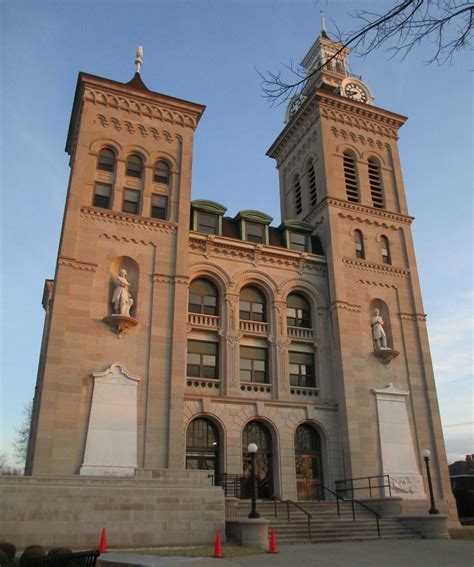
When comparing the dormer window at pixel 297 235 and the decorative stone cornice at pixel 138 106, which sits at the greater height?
the decorative stone cornice at pixel 138 106

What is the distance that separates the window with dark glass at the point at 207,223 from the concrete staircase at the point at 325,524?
51.0ft

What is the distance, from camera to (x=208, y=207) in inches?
1287

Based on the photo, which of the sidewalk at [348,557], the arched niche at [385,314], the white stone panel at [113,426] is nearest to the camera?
the sidewalk at [348,557]

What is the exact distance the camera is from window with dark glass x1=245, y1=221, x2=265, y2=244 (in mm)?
33438

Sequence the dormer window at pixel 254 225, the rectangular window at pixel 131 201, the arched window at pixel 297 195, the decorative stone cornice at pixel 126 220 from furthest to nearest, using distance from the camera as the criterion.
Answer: the arched window at pixel 297 195 < the dormer window at pixel 254 225 < the rectangular window at pixel 131 201 < the decorative stone cornice at pixel 126 220

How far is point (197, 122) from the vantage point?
3459cm

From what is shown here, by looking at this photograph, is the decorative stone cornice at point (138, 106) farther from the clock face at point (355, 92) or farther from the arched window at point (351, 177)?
the clock face at point (355, 92)

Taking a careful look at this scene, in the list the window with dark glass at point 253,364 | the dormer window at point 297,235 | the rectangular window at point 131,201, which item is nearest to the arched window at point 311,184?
the dormer window at point 297,235

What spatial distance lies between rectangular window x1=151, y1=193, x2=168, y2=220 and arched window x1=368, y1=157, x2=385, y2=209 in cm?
1471

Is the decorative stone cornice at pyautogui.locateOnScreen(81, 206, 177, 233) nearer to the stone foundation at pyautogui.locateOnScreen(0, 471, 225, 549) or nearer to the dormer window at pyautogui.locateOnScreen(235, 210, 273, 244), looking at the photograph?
the dormer window at pyautogui.locateOnScreen(235, 210, 273, 244)

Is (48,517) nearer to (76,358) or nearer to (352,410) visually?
(76,358)

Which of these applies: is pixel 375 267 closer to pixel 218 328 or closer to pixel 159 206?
pixel 218 328

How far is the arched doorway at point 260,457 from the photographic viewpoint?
88.4 feet

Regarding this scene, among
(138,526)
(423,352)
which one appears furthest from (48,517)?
(423,352)
